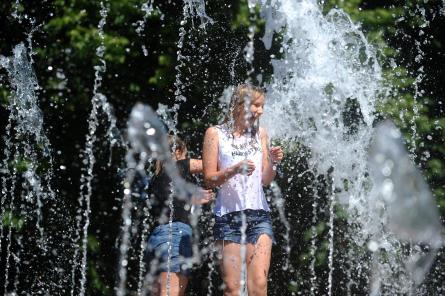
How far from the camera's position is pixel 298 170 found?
19.9 feet

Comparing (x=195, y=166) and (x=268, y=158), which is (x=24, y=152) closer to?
(x=195, y=166)

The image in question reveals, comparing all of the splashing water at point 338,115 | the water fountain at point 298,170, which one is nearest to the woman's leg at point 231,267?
the water fountain at point 298,170

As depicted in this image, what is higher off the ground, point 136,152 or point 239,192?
point 136,152

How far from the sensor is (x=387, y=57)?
20.0 ft

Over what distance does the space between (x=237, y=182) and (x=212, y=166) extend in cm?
18

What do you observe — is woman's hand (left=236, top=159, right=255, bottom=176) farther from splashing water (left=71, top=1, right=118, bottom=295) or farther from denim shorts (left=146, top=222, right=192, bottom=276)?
splashing water (left=71, top=1, right=118, bottom=295)

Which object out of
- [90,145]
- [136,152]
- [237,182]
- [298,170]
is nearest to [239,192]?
[237,182]

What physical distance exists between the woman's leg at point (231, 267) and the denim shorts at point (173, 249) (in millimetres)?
318

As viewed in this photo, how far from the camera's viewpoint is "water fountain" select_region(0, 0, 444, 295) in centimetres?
575

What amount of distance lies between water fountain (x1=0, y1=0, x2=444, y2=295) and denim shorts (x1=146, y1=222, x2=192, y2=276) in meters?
1.57

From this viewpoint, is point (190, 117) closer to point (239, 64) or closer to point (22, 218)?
point (239, 64)

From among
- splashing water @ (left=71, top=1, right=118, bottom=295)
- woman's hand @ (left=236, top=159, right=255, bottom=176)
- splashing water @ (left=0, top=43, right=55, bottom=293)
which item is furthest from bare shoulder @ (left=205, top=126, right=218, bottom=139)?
splashing water @ (left=0, top=43, right=55, bottom=293)

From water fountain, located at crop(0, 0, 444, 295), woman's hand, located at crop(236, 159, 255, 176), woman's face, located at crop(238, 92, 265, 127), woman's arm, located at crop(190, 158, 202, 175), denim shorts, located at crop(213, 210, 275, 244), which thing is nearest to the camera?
woman's hand, located at crop(236, 159, 255, 176)

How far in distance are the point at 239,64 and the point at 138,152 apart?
1377 mm
